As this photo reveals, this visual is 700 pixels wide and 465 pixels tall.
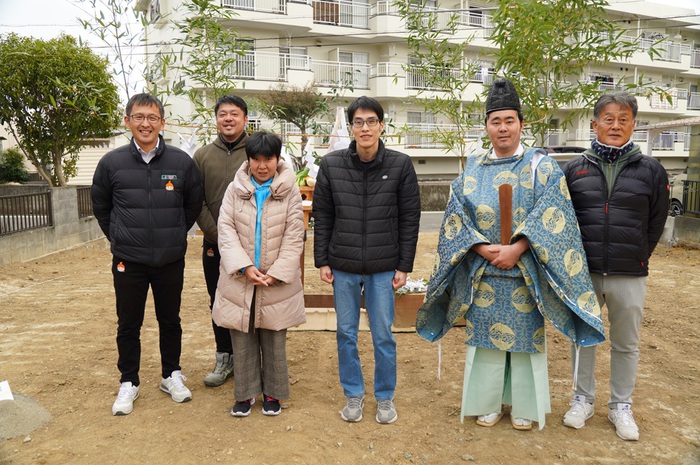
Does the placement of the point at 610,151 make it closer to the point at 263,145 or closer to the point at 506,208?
the point at 506,208

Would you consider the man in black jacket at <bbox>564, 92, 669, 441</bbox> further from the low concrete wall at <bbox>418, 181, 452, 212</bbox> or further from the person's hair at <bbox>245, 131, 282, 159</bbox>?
the low concrete wall at <bbox>418, 181, 452, 212</bbox>

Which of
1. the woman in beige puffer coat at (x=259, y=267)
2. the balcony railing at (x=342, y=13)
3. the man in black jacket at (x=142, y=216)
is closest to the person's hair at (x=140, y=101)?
the man in black jacket at (x=142, y=216)

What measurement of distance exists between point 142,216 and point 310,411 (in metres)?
1.64

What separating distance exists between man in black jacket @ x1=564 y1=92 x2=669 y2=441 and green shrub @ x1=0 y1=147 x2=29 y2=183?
68.5ft

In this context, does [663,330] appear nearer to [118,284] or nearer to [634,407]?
[634,407]

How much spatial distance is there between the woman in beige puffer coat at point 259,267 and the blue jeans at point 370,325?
29 cm

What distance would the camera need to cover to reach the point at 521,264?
3.03m

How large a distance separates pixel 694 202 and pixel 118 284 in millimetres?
10368

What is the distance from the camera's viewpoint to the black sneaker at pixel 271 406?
135 inches

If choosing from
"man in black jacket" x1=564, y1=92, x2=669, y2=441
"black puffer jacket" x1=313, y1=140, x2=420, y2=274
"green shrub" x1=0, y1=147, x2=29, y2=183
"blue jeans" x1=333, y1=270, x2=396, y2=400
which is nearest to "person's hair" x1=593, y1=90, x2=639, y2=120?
"man in black jacket" x1=564, y1=92, x2=669, y2=441

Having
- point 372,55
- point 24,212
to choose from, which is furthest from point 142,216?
point 372,55

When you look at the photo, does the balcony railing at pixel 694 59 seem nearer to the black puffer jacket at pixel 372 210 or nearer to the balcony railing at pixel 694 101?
the balcony railing at pixel 694 101

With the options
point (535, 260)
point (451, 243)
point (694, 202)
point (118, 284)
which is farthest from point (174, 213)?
point (694, 202)

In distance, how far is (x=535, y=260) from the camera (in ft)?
9.90
